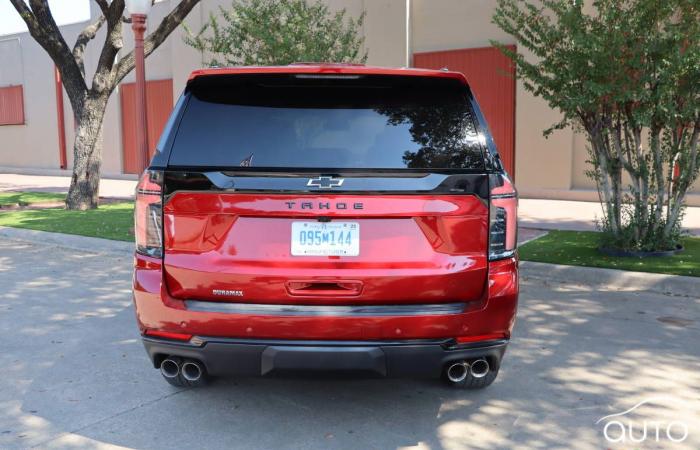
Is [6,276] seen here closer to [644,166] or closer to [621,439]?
[621,439]

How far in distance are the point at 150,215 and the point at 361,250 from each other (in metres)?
1.14

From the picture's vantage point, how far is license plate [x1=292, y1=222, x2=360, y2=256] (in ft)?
11.3

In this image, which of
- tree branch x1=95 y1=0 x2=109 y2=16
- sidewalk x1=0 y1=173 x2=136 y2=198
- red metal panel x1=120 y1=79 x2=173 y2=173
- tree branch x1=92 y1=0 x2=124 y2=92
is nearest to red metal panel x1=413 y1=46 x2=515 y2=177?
tree branch x1=92 y1=0 x2=124 y2=92

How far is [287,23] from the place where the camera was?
11.6 metres

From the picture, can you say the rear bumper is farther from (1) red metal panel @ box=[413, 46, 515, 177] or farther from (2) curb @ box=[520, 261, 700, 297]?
(1) red metal panel @ box=[413, 46, 515, 177]

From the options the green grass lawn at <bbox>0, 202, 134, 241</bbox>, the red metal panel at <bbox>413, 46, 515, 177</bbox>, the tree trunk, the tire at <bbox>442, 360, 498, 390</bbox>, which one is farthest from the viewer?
the red metal panel at <bbox>413, 46, 515, 177</bbox>

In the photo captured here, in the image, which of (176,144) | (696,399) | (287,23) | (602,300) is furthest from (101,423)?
(287,23)

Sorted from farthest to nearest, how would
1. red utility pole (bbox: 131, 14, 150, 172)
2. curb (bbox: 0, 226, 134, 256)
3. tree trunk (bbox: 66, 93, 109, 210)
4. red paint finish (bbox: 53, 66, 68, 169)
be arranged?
1. red paint finish (bbox: 53, 66, 68, 169)
2. tree trunk (bbox: 66, 93, 109, 210)
3. red utility pole (bbox: 131, 14, 150, 172)
4. curb (bbox: 0, 226, 134, 256)

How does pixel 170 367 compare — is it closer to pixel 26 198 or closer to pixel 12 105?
pixel 26 198

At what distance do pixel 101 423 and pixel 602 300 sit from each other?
4814mm

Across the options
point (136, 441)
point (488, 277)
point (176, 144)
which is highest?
point (176, 144)

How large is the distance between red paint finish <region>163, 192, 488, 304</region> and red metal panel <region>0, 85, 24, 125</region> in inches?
1079

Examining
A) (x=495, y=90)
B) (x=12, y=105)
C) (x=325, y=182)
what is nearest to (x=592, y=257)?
(x=325, y=182)

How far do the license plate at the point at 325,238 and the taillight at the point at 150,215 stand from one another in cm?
74
